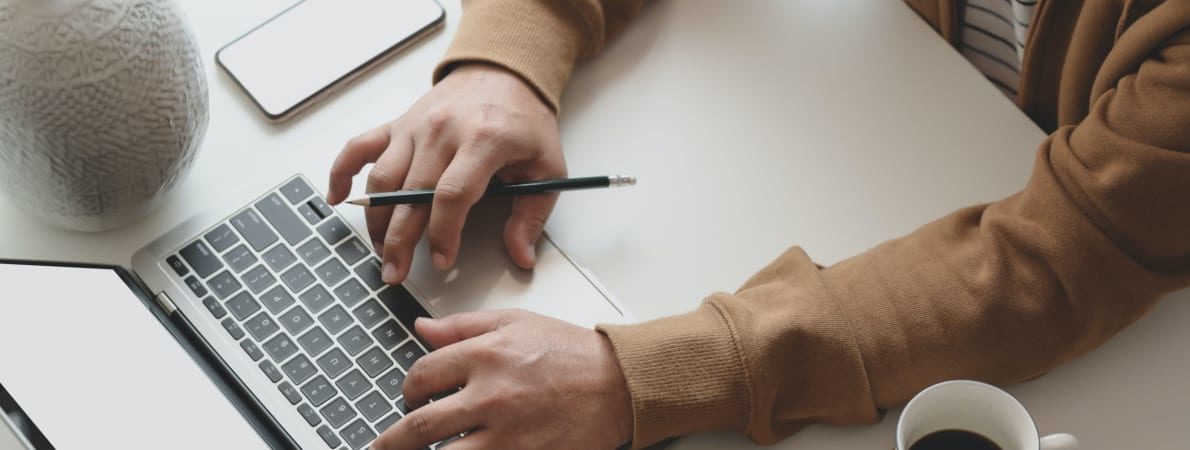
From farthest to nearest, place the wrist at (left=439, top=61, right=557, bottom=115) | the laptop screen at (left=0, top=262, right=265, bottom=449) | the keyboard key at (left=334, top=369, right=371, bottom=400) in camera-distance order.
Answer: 1. the wrist at (left=439, top=61, right=557, bottom=115)
2. the keyboard key at (left=334, top=369, right=371, bottom=400)
3. the laptop screen at (left=0, top=262, right=265, bottom=449)

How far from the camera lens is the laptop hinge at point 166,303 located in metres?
0.79

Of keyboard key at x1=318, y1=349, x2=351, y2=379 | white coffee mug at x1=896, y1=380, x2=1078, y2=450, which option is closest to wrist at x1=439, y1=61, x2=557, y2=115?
keyboard key at x1=318, y1=349, x2=351, y2=379

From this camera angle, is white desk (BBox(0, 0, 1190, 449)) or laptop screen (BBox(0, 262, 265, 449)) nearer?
laptop screen (BBox(0, 262, 265, 449))

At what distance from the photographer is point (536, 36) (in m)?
0.91

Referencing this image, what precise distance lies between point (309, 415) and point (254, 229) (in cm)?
15

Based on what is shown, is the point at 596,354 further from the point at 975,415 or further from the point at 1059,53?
the point at 1059,53

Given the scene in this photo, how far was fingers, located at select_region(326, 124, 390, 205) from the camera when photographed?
84cm

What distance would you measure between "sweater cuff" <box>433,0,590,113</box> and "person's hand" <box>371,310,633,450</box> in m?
0.21

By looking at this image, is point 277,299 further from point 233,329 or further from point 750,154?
point 750,154

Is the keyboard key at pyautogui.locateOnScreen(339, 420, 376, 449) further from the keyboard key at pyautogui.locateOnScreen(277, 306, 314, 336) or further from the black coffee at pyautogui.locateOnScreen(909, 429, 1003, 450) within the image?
the black coffee at pyautogui.locateOnScreen(909, 429, 1003, 450)

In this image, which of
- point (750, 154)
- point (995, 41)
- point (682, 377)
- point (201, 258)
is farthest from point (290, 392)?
point (995, 41)

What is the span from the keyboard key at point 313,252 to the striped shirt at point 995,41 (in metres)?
0.53

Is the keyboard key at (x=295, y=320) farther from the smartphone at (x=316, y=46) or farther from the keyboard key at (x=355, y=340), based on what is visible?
the smartphone at (x=316, y=46)

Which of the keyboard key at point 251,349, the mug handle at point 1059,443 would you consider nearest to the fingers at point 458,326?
the keyboard key at point 251,349
